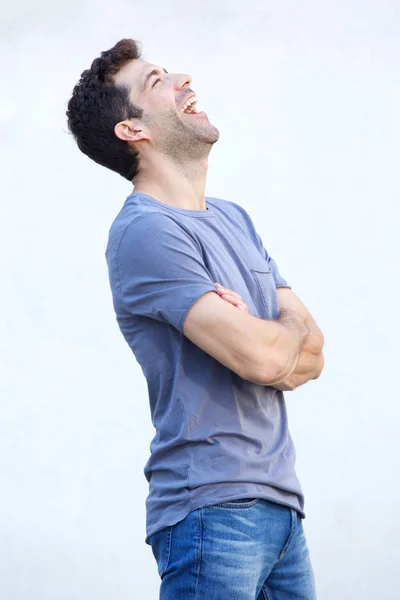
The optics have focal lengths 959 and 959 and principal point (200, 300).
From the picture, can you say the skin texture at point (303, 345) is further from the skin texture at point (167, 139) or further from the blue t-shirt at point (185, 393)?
the skin texture at point (167, 139)

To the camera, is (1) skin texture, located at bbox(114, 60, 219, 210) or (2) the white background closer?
(1) skin texture, located at bbox(114, 60, 219, 210)

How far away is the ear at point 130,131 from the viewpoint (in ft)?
6.42

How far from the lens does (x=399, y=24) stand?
367 cm

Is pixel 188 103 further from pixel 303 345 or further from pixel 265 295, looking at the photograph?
pixel 303 345

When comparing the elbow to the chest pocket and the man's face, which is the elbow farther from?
the man's face

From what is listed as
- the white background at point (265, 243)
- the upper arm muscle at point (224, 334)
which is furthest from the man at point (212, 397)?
the white background at point (265, 243)

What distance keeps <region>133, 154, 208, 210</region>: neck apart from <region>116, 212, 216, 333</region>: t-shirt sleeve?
0.19 meters

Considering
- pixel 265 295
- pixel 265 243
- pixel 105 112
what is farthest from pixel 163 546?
pixel 265 243

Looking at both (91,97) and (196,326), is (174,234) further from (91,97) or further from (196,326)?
(91,97)

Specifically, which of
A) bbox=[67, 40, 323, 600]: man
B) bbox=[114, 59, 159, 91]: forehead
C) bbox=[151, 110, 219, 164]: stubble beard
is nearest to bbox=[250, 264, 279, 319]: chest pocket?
bbox=[67, 40, 323, 600]: man

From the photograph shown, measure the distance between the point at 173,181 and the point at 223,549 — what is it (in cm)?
74

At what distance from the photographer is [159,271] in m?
1.62

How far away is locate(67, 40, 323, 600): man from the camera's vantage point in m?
1.55

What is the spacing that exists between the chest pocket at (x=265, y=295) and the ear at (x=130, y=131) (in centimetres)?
37
